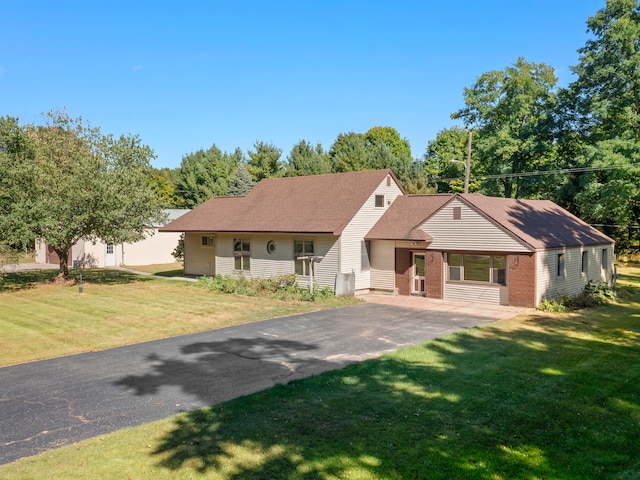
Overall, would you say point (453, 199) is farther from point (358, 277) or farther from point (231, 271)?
point (231, 271)

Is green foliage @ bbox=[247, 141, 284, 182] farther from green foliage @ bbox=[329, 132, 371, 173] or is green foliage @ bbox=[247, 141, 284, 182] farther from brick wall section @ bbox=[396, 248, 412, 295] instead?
brick wall section @ bbox=[396, 248, 412, 295]

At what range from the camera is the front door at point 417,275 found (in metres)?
23.0

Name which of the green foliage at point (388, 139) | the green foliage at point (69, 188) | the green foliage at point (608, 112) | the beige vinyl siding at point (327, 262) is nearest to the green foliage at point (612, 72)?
the green foliage at point (608, 112)

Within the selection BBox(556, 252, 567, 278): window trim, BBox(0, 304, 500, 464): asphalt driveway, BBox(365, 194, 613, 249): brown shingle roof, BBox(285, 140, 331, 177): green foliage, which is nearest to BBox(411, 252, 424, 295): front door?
BBox(365, 194, 613, 249): brown shingle roof

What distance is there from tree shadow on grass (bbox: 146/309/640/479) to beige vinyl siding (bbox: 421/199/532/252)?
26.5 feet

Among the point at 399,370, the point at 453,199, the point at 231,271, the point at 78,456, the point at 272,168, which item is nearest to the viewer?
the point at 78,456

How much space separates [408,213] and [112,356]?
15.7 m

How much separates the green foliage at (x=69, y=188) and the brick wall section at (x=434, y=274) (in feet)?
47.3

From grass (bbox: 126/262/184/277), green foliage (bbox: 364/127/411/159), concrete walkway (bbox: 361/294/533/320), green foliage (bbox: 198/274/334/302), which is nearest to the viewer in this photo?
concrete walkway (bbox: 361/294/533/320)

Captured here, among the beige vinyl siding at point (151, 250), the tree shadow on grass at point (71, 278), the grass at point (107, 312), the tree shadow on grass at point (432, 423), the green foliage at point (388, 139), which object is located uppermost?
the green foliage at point (388, 139)

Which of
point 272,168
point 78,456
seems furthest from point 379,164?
point 78,456

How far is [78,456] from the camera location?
6.86 meters

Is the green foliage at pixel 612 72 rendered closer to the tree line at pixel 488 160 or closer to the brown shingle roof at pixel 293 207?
the tree line at pixel 488 160

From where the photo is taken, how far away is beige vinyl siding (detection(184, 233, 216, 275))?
30.6m
